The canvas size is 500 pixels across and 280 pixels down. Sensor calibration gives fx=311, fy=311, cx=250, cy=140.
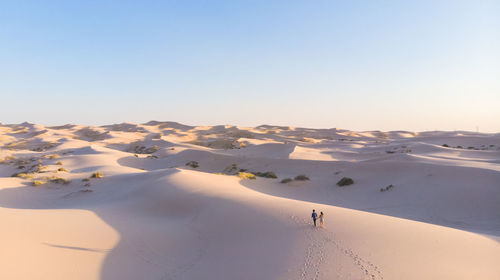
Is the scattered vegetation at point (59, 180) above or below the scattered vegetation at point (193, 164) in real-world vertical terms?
above

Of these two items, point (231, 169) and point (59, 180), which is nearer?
point (59, 180)

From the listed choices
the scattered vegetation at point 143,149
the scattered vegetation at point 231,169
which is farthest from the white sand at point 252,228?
the scattered vegetation at point 143,149

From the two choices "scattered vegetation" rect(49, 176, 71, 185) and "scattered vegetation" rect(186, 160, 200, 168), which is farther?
"scattered vegetation" rect(186, 160, 200, 168)

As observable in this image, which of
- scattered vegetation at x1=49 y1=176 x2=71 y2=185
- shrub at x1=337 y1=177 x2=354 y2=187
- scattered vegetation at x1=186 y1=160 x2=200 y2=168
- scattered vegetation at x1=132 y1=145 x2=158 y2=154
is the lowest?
scattered vegetation at x1=132 y1=145 x2=158 y2=154

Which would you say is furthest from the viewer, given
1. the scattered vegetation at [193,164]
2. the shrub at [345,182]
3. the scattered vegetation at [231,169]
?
the scattered vegetation at [193,164]

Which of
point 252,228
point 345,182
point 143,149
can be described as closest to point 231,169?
point 345,182

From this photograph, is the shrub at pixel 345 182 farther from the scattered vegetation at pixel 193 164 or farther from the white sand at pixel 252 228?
the scattered vegetation at pixel 193 164

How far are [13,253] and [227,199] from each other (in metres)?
6.44

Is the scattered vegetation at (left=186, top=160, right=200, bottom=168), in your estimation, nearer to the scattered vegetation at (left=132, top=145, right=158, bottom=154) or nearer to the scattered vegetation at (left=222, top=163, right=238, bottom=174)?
the scattered vegetation at (left=222, top=163, right=238, bottom=174)

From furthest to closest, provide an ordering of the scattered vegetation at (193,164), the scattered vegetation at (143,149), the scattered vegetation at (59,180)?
the scattered vegetation at (143,149)
the scattered vegetation at (193,164)
the scattered vegetation at (59,180)

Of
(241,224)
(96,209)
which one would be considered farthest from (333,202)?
(96,209)

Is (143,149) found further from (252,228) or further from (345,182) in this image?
(252,228)

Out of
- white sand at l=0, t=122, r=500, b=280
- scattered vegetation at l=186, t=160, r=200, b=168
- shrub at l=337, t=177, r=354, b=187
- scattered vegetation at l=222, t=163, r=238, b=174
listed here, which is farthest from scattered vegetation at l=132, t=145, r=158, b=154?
shrub at l=337, t=177, r=354, b=187

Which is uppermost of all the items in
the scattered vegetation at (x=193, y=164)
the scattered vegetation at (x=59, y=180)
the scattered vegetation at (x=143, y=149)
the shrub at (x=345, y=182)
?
the shrub at (x=345, y=182)
